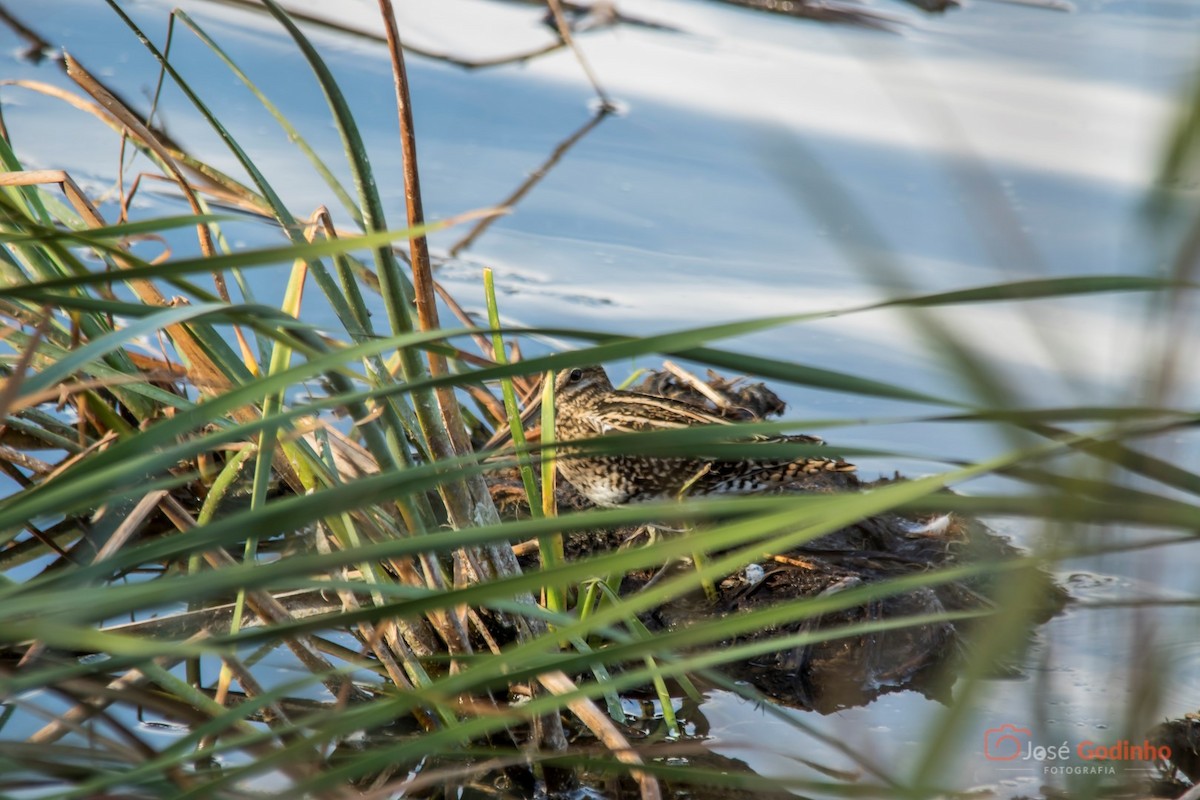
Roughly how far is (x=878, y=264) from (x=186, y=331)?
1737mm

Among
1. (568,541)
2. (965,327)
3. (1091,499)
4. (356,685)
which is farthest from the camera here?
(568,541)

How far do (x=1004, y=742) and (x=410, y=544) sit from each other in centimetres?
152

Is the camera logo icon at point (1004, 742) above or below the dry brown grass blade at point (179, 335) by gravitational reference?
below

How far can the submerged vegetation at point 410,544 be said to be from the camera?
100 centimetres

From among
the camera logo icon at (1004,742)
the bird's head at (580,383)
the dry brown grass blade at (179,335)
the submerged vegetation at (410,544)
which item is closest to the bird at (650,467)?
the bird's head at (580,383)

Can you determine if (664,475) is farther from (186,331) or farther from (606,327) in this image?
(186,331)

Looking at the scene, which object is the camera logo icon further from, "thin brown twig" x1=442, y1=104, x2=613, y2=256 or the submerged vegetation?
"thin brown twig" x1=442, y1=104, x2=613, y2=256

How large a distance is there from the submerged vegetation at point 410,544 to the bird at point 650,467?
145mm

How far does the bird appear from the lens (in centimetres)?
331

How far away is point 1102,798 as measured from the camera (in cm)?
165

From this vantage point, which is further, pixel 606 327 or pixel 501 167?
pixel 501 167

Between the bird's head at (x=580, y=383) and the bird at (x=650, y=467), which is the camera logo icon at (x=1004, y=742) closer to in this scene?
the bird at (x=650, y=467)

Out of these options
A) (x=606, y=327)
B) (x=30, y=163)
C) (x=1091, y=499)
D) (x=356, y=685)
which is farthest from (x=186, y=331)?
(x=30, y=163)

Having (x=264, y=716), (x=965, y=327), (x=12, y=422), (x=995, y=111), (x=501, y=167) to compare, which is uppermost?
(x=501, y=167)
